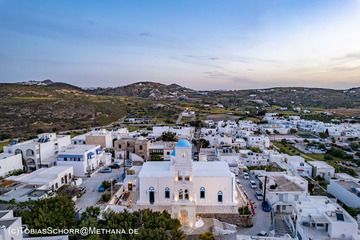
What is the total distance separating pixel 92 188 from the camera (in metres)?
30.3

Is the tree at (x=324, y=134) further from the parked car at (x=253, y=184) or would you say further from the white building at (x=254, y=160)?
the parked car at (x=253, y=184)

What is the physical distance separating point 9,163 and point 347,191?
1387 inches

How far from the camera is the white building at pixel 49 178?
27547 mm

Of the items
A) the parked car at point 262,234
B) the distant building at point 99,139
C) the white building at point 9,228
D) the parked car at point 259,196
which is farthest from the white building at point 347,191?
the distant building at point 99,139

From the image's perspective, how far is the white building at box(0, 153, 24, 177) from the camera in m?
32.1

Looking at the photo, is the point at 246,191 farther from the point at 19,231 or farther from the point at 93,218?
the point at 19,231

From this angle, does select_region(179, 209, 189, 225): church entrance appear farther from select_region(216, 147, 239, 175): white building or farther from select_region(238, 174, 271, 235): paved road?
select_region(216, 147, 239, 175): white building

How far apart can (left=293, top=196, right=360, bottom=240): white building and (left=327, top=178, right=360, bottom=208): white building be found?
6347mm

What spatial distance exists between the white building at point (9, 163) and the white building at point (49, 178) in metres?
3.12

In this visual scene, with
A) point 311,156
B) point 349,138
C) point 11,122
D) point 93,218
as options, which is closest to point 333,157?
point 311,156

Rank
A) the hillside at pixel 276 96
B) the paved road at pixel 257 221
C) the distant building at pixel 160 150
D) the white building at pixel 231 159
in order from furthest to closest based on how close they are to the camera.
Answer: the hillside at pixel 276 96 → the distant building at pixel 160 150 → the white building at pixel 231 159 → the paved road at pixel 257 221

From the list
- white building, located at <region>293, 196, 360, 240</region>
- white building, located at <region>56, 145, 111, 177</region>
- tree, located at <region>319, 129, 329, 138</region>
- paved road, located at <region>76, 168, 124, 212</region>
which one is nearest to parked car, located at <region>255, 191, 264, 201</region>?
white building, located at <region>293, 196, 360, 240</region>

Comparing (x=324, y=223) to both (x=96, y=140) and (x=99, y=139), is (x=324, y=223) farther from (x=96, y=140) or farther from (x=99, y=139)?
(x=96, y=140)

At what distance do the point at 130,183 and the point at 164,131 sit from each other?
30.6 meters
